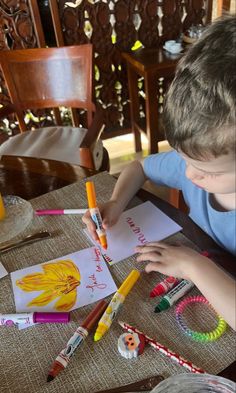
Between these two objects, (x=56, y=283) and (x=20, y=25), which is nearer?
(x=56, y=283)

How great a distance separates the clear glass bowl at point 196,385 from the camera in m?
0.48

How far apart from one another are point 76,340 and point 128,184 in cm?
41

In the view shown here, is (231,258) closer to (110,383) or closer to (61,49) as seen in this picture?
(110,383)

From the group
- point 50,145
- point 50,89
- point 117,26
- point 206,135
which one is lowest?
point 50,145

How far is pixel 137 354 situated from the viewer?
55cm

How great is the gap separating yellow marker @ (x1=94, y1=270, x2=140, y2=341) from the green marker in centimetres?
6

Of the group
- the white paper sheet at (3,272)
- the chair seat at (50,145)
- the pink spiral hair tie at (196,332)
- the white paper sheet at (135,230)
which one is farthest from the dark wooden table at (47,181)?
the chair seat at (50,145)

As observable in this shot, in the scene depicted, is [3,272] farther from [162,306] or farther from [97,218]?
[162,306]

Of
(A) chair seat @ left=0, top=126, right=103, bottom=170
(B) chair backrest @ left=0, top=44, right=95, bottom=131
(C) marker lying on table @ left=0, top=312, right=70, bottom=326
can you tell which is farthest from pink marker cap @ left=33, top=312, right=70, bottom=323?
(B) chair backrest @ left=0, top=44, right=95, bottom=131

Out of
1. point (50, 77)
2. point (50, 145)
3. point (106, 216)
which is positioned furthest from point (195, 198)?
point (50, 77)

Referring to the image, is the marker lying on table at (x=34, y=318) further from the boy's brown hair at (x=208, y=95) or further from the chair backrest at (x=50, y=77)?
the chair backrest at (x=50, y=77)

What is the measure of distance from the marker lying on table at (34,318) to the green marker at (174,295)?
0.15m

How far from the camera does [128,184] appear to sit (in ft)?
2.89

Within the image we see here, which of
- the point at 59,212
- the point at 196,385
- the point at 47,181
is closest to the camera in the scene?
the point at 196,385
